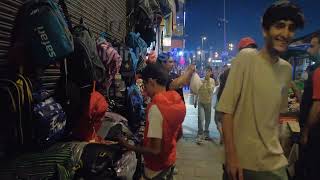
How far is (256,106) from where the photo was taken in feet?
9.49

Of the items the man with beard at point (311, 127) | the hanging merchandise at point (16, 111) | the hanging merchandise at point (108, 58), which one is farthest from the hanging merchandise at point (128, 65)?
the hanging merchandise at point (16, 111)

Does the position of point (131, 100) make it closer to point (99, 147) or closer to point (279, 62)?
point (99, 147)

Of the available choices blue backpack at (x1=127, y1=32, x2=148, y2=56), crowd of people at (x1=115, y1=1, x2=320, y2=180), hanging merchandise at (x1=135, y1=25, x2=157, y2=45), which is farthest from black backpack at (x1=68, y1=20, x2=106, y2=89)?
hanging merchandise at (x1=135, y1=25, x2=157, y2=45)

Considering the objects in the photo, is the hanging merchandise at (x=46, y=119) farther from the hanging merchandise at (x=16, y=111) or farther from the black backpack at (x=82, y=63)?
the black backpack at (x=82, y=63)

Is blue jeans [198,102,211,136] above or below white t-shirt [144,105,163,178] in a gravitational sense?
below

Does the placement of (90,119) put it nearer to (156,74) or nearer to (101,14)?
(156,74)

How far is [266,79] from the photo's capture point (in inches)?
115

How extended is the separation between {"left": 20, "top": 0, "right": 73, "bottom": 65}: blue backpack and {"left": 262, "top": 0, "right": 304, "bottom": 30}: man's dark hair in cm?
174

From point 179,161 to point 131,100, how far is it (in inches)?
105

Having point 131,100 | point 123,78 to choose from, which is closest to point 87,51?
point 131,100

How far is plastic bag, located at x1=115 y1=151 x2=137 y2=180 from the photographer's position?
4284mm

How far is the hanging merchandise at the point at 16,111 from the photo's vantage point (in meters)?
3.27

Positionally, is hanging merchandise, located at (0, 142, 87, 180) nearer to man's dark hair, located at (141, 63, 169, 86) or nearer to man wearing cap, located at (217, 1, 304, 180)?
man's dark hair, located at (141, 63, 169, 86)

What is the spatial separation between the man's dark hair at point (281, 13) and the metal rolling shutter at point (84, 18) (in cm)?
240
